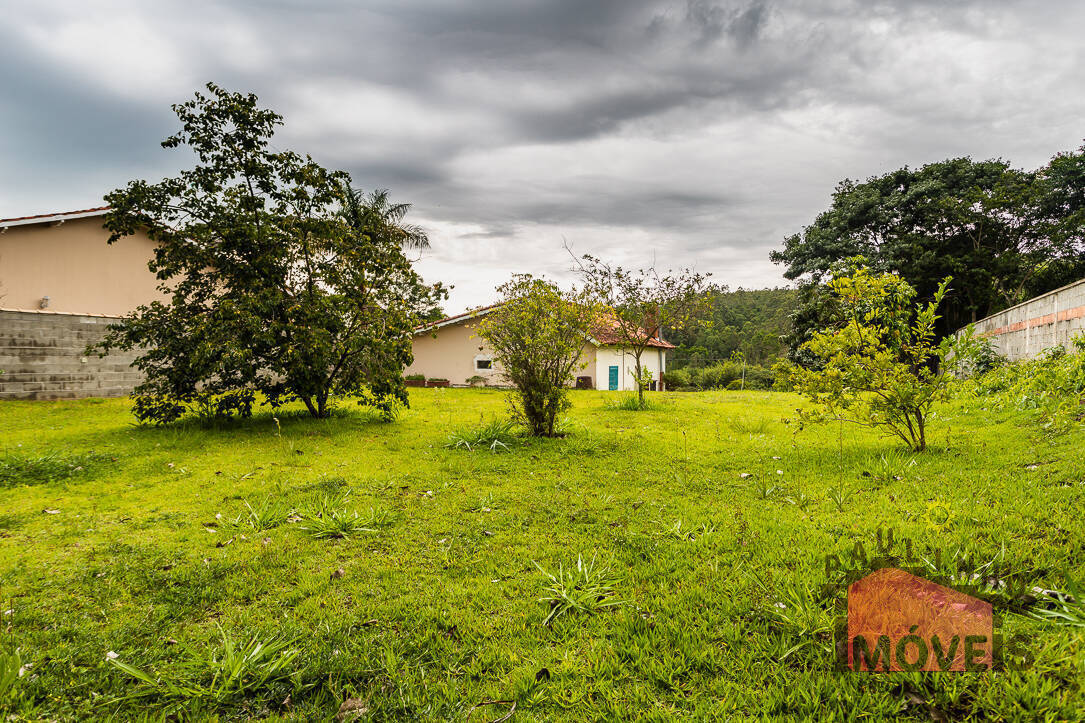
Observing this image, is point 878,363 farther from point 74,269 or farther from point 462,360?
point 74,269

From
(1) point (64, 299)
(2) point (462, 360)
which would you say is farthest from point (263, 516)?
(2) point (462, 360)

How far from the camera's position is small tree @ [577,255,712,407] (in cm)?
1441

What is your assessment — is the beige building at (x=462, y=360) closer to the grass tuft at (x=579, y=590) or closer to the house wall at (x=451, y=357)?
the house wall at (x=451, y=357)

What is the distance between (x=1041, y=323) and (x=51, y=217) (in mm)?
25892

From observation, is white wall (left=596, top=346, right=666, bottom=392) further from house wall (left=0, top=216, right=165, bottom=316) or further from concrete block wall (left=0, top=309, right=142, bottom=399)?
house wall (left=0, top=216, right=165, bottom=316)

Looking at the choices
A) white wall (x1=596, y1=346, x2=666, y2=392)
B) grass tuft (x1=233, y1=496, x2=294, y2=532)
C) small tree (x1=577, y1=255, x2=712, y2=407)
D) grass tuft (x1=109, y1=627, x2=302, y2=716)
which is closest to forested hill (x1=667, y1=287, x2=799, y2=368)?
white wall (x1=596, y1=346, x2=666, y2=392)

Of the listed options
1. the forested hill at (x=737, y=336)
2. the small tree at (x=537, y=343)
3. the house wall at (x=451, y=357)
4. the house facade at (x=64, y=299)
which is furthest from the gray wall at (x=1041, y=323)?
the forested hill at (x=737, y=336)

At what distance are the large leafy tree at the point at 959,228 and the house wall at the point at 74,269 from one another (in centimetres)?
2885

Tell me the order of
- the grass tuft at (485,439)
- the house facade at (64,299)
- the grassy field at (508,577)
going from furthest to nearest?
1. the house facade at (64,299)
2. the grass tuft at (485,439)
3. the grassy field at (508,577)

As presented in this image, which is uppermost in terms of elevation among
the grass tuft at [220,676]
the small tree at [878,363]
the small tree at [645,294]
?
the small tree at [645,294]

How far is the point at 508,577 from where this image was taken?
335cm

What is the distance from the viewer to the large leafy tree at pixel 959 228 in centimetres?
2345

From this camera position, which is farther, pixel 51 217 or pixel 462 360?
pixel 462 360

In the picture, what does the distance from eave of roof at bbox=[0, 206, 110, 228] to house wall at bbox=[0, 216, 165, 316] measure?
305 millimetres
